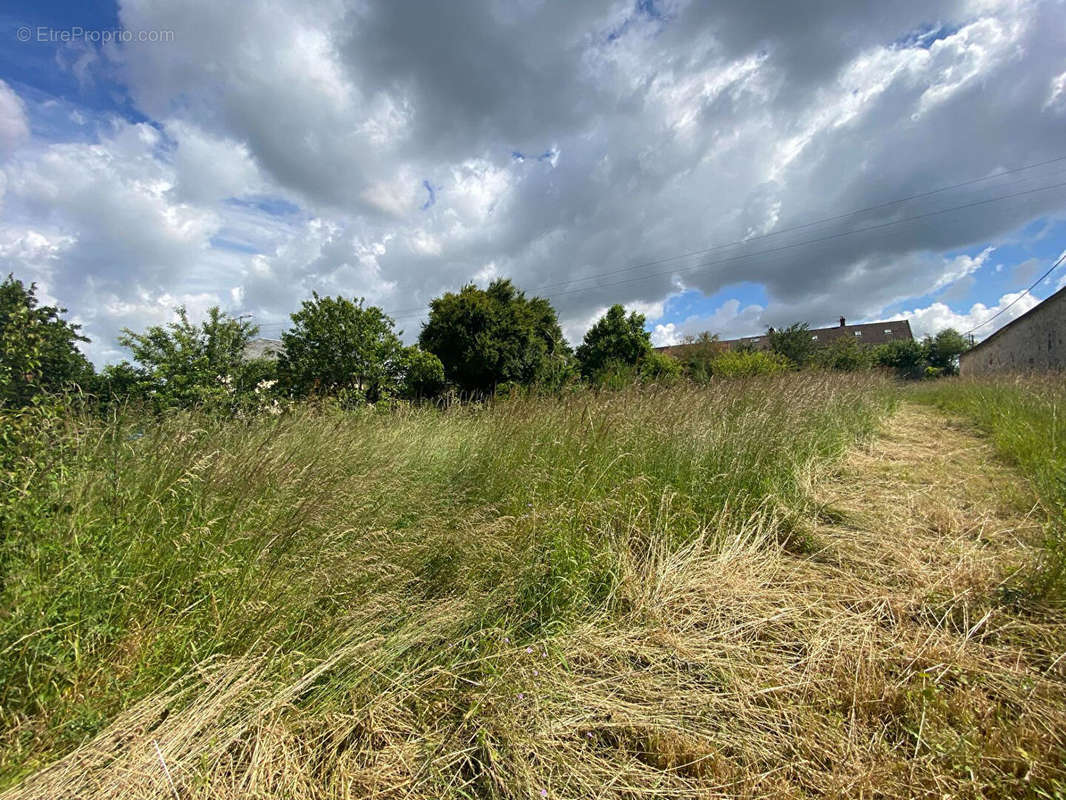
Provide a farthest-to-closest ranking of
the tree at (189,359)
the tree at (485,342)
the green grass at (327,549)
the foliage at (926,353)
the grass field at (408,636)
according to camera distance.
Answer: the foliage at (926,353)
the tree at (485,342)
the tree at (189,359)
the green grass at (327,549)
the grass field at (408,636)

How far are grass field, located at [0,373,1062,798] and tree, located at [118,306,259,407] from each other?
6.29m

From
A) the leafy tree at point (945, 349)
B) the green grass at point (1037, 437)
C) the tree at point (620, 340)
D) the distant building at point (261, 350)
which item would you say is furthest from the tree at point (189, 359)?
the leafy tree at point (945, 349)

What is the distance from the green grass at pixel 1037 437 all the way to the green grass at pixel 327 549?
1197 millimetres

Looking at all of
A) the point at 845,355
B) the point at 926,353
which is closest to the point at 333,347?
the point at 845,355

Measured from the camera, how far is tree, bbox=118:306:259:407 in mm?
7668

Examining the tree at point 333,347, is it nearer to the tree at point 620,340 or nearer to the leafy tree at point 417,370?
the leafy tree at point 417,370

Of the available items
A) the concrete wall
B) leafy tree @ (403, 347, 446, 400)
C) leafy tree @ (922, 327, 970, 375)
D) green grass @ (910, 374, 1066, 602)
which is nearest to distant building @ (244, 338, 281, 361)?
leafy tree @ (403, 347, 446, 400)

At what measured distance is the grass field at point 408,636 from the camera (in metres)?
1.27

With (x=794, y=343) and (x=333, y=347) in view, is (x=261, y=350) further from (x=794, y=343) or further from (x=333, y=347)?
(x=794, y=343)

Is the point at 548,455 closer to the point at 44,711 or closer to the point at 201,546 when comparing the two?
the point at 201,546

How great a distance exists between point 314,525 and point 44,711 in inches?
39.5

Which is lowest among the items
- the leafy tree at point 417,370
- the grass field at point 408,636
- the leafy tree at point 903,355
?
the grass field at point 408,636

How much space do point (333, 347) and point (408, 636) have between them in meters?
9.21

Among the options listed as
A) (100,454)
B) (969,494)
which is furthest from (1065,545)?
(100,454)
